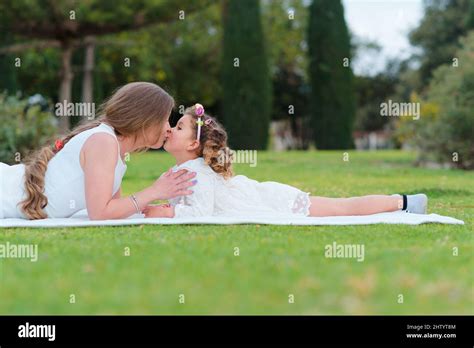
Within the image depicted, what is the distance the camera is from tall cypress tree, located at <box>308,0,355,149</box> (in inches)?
1041

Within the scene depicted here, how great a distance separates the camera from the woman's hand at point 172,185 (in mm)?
5441

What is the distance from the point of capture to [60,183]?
5.63 meters

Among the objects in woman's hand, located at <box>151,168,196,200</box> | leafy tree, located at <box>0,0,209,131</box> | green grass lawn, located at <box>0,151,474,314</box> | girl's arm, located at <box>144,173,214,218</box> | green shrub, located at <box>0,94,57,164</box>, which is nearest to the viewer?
green grass lawn, located at <box>0,151,474,314</box>

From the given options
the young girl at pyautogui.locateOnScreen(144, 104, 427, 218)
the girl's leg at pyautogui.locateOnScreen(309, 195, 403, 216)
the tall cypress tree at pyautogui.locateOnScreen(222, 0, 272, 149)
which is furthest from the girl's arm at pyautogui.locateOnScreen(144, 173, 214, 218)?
the tall cypress tree at pyautogui.locateOnScreen(222, 0, 272, 149)

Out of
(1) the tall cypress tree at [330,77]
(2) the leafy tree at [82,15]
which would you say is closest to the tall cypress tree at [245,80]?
(1) the tall cypress tree at [330,77]

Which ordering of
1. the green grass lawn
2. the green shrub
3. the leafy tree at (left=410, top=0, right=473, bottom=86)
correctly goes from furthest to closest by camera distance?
the leafy tree at (left=410, top=0, right=473, bottom=86)
the green shrub
the green grass lawn

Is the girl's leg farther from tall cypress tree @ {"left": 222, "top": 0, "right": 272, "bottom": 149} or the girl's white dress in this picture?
tall cypress tree @ {"left": 222, "top": 0, "right": 272, "bottom": 149}

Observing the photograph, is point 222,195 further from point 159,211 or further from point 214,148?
point 159,211

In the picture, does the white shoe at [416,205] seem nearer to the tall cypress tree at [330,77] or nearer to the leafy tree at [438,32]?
the tall cypress tree at [330,77]

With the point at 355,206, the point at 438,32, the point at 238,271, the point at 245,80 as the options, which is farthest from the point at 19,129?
the point at 438,32

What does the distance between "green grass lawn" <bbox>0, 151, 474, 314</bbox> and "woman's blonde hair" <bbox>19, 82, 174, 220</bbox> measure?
1.66 ft

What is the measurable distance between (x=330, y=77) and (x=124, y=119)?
72.4 ft
